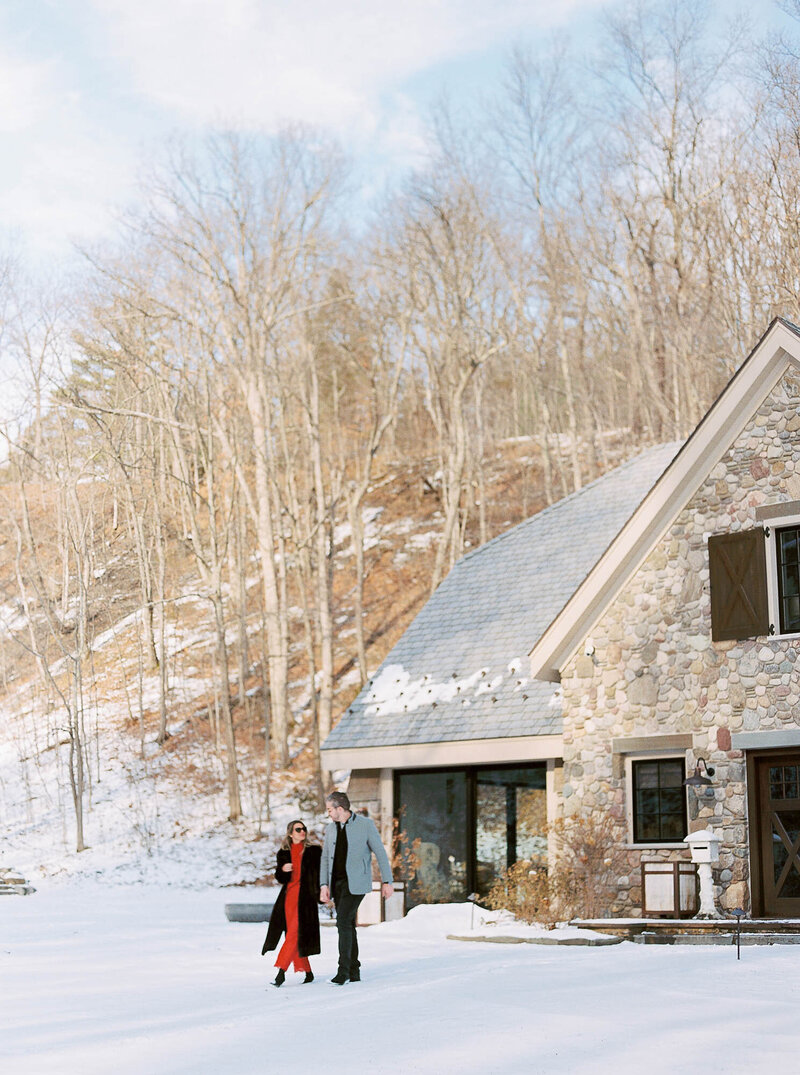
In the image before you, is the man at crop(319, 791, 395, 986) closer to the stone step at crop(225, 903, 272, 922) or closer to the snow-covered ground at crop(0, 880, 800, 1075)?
the snow-covered ground at crop(0, 880, 800, 1075)

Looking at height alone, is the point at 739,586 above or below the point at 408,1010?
above

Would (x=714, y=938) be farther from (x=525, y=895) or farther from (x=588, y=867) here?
(x=525, y=895)

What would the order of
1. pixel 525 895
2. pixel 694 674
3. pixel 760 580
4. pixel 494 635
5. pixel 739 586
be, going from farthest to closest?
pixel 494 635 → pixel 525 895 → pixel 694 674 → pixel 739 586 → pixel 760 580

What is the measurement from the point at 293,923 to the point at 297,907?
13 centimetres

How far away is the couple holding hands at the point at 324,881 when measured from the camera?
33.3ft

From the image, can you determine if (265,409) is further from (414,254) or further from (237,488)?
(414,254)

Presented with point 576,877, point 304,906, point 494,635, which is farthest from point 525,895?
point 304,906

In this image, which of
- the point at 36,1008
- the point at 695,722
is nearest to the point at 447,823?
the point at 695,722

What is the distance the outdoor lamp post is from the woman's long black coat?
5161mm

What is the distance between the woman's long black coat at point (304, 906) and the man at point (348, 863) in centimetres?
9

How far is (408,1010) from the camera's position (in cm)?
841

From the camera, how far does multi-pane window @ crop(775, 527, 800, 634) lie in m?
14.4

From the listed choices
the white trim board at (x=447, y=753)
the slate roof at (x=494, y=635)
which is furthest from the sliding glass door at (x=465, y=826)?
the slate roof at (x=494, y=635)

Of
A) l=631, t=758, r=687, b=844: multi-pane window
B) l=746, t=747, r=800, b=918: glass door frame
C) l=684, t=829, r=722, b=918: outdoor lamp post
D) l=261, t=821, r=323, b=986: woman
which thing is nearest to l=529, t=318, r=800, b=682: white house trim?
l=631, t=758, r=687, b=844: multi-pane window
